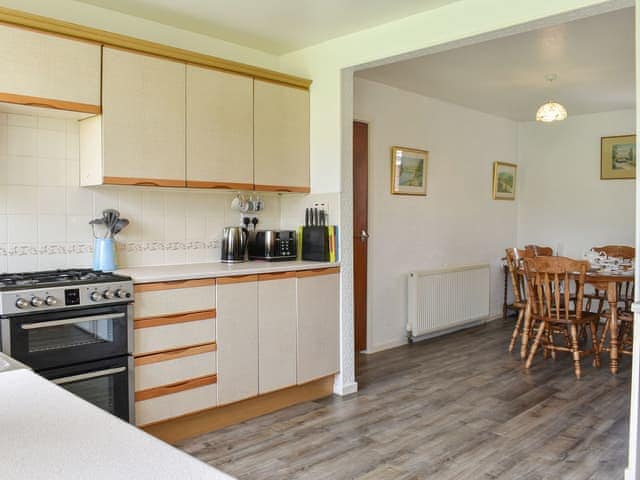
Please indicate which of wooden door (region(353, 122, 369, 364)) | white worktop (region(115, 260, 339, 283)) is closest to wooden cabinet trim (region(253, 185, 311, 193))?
white worktop (region(115, 260, 339, 283))

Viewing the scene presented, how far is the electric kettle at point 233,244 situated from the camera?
3.71m

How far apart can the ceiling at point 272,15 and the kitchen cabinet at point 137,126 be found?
325 mm

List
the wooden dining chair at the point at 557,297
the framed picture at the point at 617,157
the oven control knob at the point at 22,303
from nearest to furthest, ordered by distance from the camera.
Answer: the oven control knob at the point at 22,303, the wooden dining chair at the point at 557,297, the framed picture at the point at 617,157

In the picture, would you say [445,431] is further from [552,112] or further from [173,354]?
[552,112]

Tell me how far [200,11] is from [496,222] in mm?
4621

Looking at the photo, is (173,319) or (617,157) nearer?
(173,319)

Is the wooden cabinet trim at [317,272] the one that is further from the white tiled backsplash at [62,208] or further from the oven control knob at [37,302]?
the oven control knob at [37,302]

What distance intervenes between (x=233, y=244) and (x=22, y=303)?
148 centimetres

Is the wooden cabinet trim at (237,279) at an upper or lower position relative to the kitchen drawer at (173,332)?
upper

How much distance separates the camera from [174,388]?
2.99 m

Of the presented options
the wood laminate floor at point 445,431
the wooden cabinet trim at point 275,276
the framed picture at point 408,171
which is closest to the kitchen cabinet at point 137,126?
the wooden cabinet trim at point 275,276

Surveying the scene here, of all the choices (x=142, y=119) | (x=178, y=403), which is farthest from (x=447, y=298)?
Answer: (x=142, y=119)

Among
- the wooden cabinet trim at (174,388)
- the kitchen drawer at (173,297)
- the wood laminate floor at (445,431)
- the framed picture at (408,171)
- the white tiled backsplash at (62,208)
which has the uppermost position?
the framed picture at (408,171)

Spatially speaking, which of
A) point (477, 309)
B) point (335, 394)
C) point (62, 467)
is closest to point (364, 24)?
point (335, 394)
